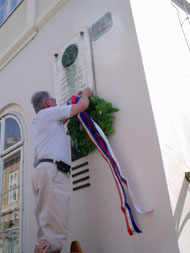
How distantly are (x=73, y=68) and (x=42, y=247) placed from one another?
2149 mm

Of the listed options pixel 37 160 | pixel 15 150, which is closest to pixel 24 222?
pixel 15 150

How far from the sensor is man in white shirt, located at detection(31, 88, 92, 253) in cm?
254

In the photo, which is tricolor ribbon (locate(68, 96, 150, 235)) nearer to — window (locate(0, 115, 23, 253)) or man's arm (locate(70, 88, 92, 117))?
man's arm (locate(70, 88, 92, 117))

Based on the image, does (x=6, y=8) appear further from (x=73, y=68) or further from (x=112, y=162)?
(x=112, y=162)

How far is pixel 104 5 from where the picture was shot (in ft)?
12.4

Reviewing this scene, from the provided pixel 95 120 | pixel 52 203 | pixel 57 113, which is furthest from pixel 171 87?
pixel 52 203

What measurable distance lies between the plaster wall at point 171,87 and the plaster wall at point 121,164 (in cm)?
8

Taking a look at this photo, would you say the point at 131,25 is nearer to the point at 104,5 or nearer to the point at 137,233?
the point at 104,5

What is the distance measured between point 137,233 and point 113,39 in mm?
2040

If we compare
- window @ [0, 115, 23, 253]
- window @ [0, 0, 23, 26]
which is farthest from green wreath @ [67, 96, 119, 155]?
window @ [0, 0, 23, 26]

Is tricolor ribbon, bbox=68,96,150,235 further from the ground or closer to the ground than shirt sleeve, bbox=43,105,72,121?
closer to the ground

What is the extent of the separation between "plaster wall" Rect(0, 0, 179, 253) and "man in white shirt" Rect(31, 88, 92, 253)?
425 mm

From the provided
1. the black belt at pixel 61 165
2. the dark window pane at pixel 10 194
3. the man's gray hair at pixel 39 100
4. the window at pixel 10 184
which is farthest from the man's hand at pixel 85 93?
Result: the dark window pane at pixel 10 194

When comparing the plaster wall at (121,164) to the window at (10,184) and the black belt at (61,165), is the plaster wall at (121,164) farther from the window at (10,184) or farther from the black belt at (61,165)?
the black belt at (61,165)
